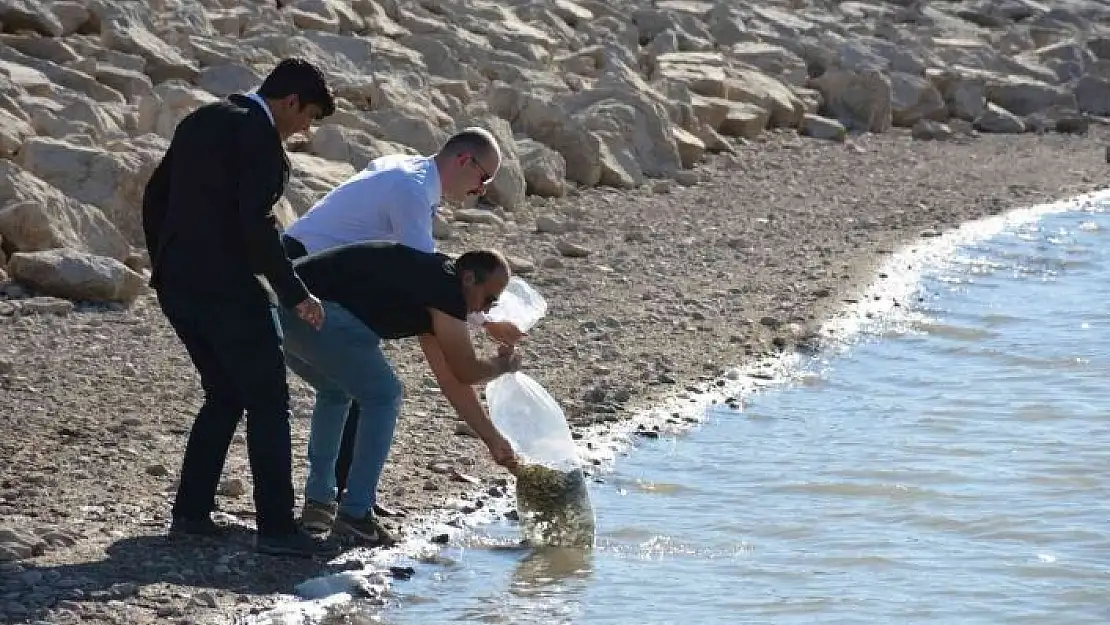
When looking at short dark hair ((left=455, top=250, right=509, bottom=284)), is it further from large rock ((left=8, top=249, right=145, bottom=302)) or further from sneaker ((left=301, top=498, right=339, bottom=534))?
large rock ((left=8, top=249, right=145, bottom=302))

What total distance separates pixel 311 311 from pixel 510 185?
8174 millimetres

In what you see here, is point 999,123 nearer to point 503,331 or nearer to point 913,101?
point 913,101

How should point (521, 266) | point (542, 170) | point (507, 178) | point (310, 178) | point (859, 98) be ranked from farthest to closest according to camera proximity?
point (859, 98), point (542, 170), point (507, 178), point (310, 178), point (521, 266)

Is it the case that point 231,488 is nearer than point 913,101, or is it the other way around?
point 231,488

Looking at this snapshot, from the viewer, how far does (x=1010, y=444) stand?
34.0 feet

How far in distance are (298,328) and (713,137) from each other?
1266 centimetres

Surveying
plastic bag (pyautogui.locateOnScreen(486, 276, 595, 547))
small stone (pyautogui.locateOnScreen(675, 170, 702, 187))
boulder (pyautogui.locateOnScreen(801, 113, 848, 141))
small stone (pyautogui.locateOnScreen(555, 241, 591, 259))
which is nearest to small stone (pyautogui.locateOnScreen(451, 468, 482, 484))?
plastic bag (pyautogui.locateOnScreen(486, 276, 595, 547))

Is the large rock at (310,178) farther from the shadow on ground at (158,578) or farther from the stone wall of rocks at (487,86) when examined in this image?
the shadow on ground at (158,578)

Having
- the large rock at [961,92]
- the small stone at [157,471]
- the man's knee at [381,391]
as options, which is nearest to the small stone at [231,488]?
the small stone at [157,471]

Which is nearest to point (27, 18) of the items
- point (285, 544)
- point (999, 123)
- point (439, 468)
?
point (439, 468)

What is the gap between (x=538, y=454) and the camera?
7746 millimetres

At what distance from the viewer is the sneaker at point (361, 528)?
7316mm

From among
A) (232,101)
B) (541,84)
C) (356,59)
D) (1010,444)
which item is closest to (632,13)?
(541,84)

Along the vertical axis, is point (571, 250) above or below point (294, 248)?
below
